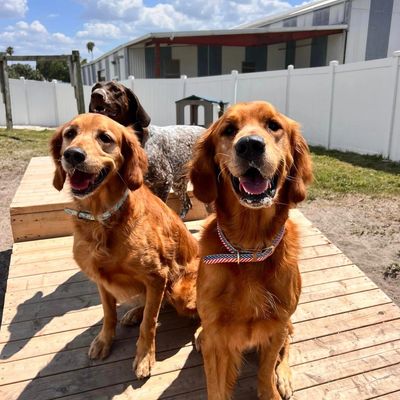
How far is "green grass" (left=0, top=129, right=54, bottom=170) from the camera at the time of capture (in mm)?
9109

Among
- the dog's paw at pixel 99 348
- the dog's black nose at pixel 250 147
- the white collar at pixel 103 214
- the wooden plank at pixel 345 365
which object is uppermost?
the dog's black nose at pixel 250 147

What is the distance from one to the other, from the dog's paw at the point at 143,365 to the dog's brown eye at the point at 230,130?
A: 53.2 inches

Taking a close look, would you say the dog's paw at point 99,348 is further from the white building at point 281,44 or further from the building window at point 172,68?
the building window at point 172,68

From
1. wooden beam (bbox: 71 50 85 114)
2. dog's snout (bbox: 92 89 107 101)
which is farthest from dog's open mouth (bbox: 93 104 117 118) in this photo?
wooden beam (bbox: 71 50 85 114)

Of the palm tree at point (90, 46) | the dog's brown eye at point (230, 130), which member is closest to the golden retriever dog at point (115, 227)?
the dog's brown eye at point (230, 130)

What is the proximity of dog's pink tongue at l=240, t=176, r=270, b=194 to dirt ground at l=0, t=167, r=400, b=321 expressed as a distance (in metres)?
2.53

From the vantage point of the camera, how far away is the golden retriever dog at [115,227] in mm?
2238

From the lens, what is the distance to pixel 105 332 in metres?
2.42

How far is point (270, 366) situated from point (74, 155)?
153 cm

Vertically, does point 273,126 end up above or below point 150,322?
above

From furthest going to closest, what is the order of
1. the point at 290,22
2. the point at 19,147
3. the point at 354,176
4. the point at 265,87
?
1. the point at 290,22
2. the point at 265,87
3. the point at 19,147
4. the point at 354,176

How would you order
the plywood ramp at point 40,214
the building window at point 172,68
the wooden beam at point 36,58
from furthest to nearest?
the building window at point 172,68 → the wooden beam at point 36,58 → the plywood ramp at point 40,214

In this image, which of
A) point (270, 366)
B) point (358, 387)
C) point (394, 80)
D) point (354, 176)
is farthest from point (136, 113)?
point (394, 80)

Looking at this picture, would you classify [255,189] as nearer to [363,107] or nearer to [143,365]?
[143,365]
